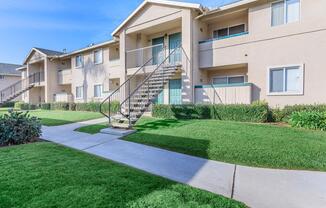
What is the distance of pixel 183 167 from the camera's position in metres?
5.52

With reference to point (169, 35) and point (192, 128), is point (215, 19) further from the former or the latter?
point (192, 128)

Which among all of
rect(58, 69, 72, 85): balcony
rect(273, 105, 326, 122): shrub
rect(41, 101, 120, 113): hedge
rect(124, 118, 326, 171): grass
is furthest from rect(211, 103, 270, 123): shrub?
rect(58, 69, 72, 85): balcony

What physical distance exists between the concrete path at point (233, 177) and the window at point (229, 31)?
10.3 m

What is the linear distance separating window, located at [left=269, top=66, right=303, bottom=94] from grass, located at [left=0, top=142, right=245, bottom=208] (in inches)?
380

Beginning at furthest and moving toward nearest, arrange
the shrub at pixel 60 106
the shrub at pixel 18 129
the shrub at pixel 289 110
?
the shrub at pixel 60 106 → the shrub at pixel 289 110 → the shrub at pixel 18 129

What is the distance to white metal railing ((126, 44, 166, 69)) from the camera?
58.0ft

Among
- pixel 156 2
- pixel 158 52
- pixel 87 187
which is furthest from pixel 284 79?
pixel 87 187

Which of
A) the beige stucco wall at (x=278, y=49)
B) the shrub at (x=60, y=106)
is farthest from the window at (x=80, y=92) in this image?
the beige stucco wall at (x=278, y=49)

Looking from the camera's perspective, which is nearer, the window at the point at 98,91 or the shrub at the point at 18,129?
the shrub at the point at 18,129

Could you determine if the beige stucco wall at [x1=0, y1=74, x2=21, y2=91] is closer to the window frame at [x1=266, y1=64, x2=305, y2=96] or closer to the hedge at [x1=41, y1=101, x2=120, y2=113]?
the hedge at [x1=41, y1=101, x2=120, y2=113]

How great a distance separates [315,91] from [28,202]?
12.1 metres

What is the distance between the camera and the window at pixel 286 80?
11.3 meters

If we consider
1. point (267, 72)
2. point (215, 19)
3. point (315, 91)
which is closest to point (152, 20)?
point (215, 19)

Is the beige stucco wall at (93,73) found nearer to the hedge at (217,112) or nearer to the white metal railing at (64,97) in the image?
the white metal railing at (64,97)
